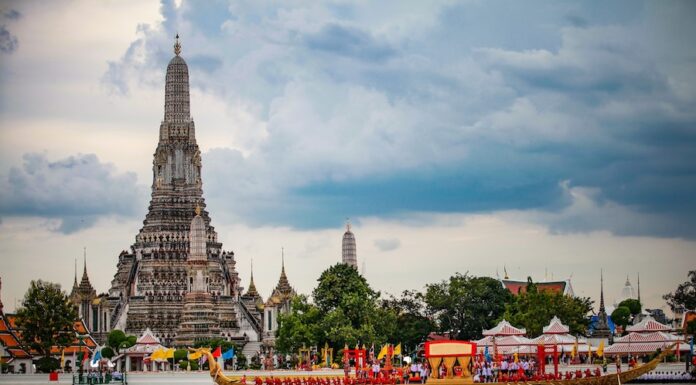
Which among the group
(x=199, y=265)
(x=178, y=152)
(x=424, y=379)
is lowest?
(x=424, y=379)

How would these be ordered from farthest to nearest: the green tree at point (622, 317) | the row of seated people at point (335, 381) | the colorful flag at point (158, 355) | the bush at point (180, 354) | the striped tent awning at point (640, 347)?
1. the green tree at point (622, 317)
2. the bush at point (180, 354)
3. the colorful flag at point (158, 355)
4. the striped tent awning at point (640, 347)
5. the row of seated people at point (335, 381)

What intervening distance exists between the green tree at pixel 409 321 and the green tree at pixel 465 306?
1.74 meters

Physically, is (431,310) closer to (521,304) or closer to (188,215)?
(521,304)

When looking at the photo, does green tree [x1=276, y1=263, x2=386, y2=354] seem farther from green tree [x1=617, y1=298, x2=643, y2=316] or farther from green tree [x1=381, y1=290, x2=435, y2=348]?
green tree [x1=617, y1=298, x2=643, y2=316]

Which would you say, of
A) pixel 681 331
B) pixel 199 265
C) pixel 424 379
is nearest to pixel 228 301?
pixel 199 265

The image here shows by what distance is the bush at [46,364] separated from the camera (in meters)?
113

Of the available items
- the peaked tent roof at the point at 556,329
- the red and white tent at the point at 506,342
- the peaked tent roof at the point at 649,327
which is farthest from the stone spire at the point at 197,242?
the peaked tent roof at the point at 649,327

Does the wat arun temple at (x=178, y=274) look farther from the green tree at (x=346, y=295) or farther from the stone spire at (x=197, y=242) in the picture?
the green tree at (x=346, y=295)

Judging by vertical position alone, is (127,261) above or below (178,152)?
below

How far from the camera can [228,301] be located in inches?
5846

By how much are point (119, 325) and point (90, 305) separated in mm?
4264

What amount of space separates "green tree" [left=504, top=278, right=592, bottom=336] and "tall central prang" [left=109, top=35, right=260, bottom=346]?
33.1m

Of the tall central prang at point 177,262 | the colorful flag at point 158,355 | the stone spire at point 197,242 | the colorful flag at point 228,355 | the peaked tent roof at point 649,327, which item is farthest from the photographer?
the stone spire at point 197,242

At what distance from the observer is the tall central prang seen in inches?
5645
